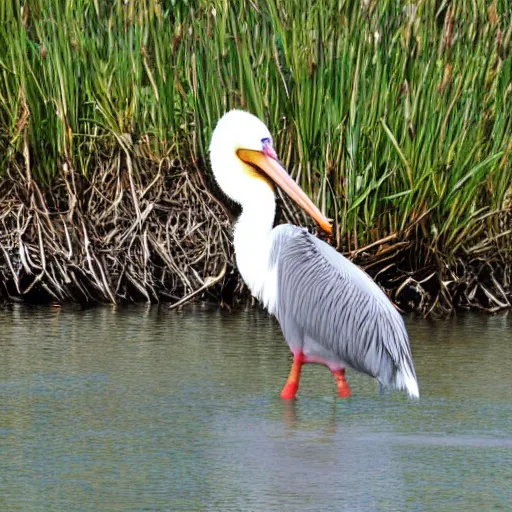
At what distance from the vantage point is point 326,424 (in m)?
5.23

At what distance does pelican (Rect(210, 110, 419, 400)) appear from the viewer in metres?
5.82

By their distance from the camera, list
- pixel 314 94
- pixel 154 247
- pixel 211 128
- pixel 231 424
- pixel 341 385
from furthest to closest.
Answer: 1. pixel 154 247
2. pixel 211 128
3. pixel 314 94
4. pixel 341 385
5. pixel 231 424

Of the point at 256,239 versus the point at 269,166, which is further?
the point at 269,166

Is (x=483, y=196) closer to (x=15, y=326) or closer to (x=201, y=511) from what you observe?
(x=15, y=326)

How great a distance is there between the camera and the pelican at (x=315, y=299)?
5.82 m

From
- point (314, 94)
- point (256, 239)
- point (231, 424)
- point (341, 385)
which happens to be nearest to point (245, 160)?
point (256, 239)

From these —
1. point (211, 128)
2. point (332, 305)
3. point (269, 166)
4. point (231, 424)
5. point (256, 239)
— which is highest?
point (211, 128)

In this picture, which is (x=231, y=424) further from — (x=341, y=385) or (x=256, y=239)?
(x=256, y=239)

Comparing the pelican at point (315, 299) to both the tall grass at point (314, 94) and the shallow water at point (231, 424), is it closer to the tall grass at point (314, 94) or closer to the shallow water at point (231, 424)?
the shallow water at point (231, 424)

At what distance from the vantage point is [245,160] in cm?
637

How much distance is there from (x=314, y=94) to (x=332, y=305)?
1986 millimetres

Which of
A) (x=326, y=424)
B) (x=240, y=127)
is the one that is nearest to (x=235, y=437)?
(x=326, y=424)

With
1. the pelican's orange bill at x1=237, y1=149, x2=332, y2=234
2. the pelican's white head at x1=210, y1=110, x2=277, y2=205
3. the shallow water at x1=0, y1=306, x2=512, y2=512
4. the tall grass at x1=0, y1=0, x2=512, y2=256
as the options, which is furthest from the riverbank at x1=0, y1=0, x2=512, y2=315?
the pelican's white head at x1=210, y1=110, x2=277, y2=205

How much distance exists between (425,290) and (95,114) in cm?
202
